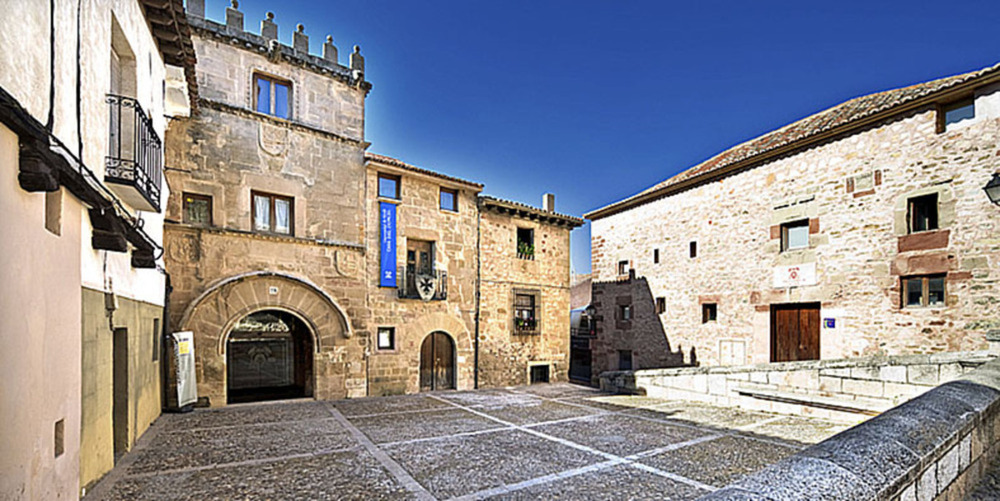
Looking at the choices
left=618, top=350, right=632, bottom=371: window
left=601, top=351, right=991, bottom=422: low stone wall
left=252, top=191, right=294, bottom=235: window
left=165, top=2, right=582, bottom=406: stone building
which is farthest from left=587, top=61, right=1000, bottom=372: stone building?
left=252, top=191, right=294, bottom=235: window

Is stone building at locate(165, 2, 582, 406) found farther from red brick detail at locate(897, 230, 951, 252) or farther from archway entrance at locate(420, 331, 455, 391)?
red brick detail at locate(897, 230, 951, 252)

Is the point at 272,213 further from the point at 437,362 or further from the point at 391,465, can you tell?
the point at 391,465

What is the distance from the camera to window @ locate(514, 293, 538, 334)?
53.3 feet

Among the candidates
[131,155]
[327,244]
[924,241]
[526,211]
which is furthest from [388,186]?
[924,241]

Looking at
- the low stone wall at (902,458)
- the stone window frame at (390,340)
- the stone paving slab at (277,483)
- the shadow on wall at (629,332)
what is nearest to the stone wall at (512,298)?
the shadow on wall at (629,332)

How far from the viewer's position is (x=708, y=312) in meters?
14.5

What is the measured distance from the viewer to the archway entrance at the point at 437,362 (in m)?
14.2

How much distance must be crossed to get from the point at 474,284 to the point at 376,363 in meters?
3.99

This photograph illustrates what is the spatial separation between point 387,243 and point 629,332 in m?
9.33

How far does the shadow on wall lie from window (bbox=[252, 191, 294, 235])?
11551 mm

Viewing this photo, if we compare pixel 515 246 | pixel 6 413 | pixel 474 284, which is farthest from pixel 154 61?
pixel 515 246

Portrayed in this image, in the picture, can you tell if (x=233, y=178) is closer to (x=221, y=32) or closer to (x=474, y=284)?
(x=221, y=32)

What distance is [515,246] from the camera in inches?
646

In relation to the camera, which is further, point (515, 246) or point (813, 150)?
point (515, 246)
